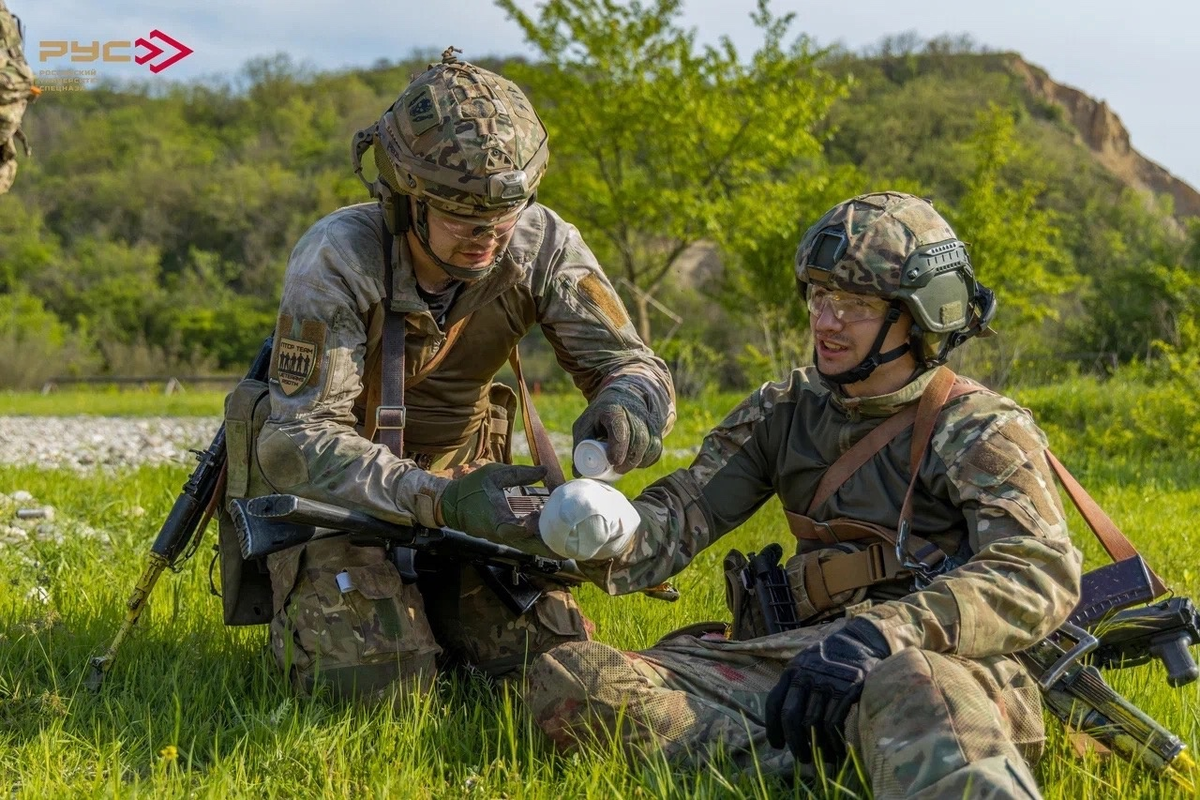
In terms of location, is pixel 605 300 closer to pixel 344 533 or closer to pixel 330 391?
pixel 330 391

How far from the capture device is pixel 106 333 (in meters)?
65.1

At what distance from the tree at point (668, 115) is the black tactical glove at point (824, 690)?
887 inches

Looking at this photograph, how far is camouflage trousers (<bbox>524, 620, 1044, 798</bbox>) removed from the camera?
9.61ft

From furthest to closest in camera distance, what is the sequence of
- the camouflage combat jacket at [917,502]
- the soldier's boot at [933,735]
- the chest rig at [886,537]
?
the chest rig at [886,537] < the camouflage combat jacket at [917,502] < the soldier's boot at [933,735]

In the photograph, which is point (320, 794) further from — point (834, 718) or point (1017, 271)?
point (1017, 271)

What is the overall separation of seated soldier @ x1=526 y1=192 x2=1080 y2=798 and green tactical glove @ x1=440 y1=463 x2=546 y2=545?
0.33 metres

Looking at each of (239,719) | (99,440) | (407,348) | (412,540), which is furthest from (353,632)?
(99,440)

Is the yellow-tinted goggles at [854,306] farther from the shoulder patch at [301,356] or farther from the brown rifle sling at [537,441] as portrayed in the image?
the shoulder patch at [301,356]

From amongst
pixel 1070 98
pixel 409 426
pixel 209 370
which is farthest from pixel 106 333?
pixel 1070 98

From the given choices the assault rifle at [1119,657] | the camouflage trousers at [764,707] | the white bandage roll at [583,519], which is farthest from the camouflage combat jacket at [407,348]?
the assault rifle at [1119,657]

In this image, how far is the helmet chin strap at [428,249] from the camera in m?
4.55

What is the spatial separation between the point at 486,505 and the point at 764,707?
1.07 meters

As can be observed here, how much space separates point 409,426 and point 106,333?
65100 millimetres

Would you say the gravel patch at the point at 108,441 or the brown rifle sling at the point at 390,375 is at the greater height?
the brown rifle sling at the point at 390,375
